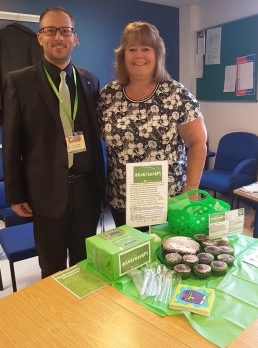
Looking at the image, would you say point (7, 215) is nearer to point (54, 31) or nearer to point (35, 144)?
point (35, 144)

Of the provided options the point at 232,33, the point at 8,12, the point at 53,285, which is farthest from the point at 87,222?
the point at 232,33

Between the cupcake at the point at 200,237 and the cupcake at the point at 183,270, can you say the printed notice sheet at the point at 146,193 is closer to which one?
the cupcake at the point at 200,237

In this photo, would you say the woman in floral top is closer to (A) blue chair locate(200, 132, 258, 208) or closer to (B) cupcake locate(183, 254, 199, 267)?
(B) cupcake locate(183, 254, 199, 267)

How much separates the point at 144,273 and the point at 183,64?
391 cm

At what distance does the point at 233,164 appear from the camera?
3834mm

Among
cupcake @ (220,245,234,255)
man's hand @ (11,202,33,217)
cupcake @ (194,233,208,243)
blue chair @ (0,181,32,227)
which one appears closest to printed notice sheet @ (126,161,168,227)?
cupcake @ (194,233,208,243)

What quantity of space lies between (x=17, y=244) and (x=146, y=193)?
1105 mm

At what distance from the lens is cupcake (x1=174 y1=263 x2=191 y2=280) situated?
1.04 meters

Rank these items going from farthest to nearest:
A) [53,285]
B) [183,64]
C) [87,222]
Answer: [183,64]
[87,222]
[53,285]

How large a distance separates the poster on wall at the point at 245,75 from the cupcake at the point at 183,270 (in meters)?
3.15

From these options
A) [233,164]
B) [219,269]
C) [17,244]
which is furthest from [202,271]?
[233,164]

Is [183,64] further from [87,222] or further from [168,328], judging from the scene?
[168,328]

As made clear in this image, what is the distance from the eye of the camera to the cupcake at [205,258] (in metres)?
1.09

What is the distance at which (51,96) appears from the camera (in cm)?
147
